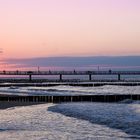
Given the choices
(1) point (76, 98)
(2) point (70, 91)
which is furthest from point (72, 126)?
(2) point (70, 91)

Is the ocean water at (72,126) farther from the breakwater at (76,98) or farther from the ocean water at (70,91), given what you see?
the ocean water at (70,91)

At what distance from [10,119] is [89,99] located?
1401cm

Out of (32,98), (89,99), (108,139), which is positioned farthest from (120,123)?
(32,98)

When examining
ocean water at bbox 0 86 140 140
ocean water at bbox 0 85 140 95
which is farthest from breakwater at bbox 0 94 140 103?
ocean water at bbox 0 86 140 140

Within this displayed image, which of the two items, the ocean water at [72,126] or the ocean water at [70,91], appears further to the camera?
the ocean water at [70,91]

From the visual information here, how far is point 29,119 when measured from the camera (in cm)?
1858

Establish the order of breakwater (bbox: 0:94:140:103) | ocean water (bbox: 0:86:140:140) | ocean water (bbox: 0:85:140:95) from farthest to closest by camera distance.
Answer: ocean water (bbox: 0:85:140:95) → breakwater (bbox: 0:94:140:103) → ocean water (bbox: 0:86:140:140)

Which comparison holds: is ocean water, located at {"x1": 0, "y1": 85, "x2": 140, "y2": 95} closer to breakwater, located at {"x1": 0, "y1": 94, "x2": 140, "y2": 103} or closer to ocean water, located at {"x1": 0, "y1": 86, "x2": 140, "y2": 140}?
breakwater, located at {"x1": 0, "y1": 94, "x2": 140, "y2": 103}

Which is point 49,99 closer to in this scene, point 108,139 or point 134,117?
point 134,117

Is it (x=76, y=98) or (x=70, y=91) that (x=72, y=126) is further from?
(x=70, y=91)

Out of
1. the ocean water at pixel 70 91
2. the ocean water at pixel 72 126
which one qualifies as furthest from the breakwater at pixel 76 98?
the ocean water at pixel 72 126

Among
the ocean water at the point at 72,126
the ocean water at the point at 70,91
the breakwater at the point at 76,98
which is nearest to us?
the ocean water at the point at 72,126

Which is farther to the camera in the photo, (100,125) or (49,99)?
(49,99)

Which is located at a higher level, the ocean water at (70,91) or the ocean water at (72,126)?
the ocean water at (72,126)
